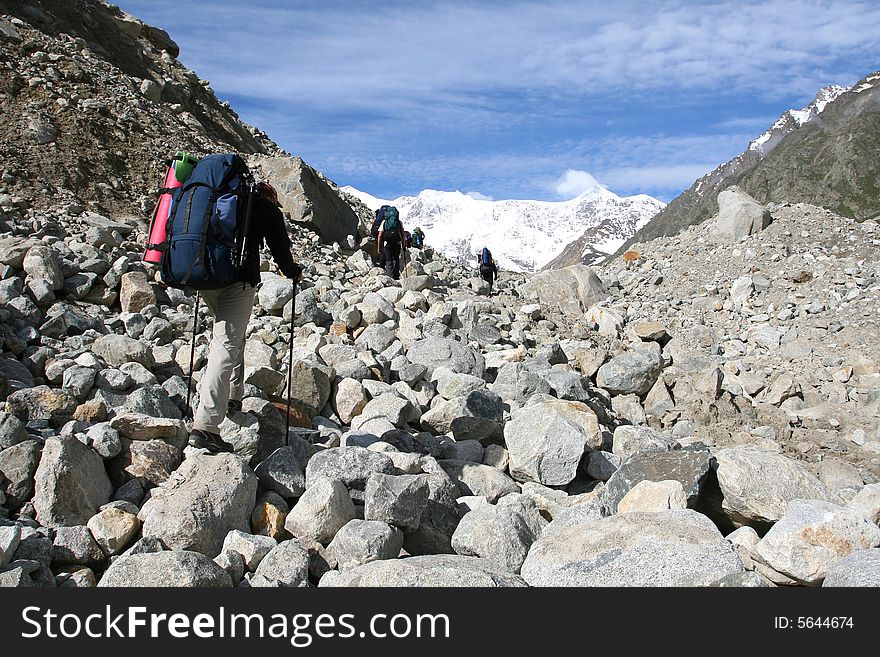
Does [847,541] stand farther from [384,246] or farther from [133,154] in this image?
[133,154]

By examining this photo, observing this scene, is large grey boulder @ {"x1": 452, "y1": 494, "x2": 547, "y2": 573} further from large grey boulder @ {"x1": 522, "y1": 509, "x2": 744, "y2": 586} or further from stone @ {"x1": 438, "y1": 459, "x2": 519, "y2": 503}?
stone @ {"x1": 438, "y1": 459, "x2": 519, "y2": 503}

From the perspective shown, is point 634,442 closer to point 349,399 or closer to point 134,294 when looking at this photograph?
point 349,399

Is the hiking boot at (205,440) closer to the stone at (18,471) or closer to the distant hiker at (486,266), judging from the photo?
the stone at (18,471)

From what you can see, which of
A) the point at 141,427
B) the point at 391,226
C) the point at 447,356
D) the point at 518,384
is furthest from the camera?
the point at 391,226

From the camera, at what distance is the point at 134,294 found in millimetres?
9516

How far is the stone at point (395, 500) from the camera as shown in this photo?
15.8ft

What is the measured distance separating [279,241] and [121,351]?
3.27 m

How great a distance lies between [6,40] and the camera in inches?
640

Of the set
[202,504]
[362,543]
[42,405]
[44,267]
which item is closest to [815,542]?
[362,543]

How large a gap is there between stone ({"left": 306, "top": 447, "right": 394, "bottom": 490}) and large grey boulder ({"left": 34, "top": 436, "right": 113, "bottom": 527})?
1651mm

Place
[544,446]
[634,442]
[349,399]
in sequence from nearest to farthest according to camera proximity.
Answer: [544,446]
[349,399]
[634,442]

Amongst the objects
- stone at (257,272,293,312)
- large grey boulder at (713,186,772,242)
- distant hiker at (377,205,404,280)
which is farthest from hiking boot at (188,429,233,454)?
large grey boulder at (713,186,772,242)

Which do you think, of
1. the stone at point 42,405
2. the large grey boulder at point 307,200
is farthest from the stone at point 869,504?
the large grey boulder at point 307,200

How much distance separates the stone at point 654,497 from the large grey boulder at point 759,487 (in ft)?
1.76
